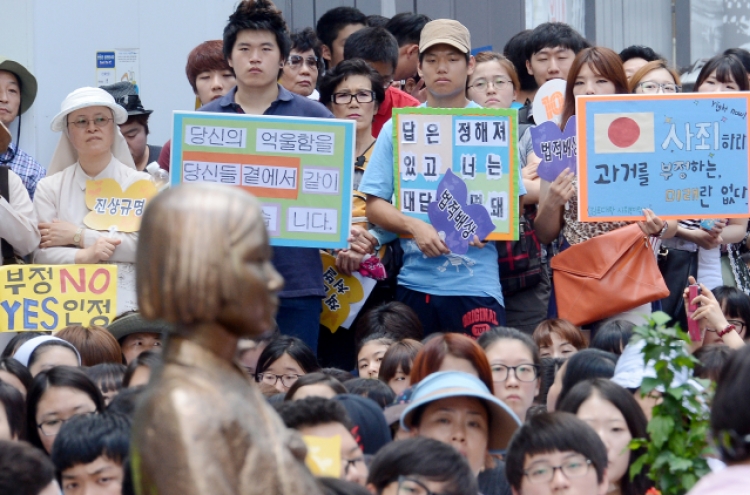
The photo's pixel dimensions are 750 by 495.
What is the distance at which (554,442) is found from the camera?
4547mm

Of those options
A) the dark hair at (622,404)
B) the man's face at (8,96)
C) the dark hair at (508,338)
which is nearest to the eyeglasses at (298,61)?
the man's face at (8,96)

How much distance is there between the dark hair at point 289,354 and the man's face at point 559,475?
7.69 ft

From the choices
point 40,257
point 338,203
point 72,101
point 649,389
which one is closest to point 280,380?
point 338,203

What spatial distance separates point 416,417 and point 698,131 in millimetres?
3617

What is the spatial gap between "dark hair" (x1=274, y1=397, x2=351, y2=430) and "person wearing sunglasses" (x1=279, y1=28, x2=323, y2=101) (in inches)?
204

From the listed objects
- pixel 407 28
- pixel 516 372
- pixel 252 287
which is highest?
pixel 407 28

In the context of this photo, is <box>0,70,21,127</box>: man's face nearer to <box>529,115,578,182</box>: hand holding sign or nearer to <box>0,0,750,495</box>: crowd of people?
<box>0,0,750,495</box>: crowd of people

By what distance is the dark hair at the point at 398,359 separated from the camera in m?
6.41

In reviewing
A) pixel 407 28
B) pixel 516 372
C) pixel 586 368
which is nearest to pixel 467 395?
pixel 586 368

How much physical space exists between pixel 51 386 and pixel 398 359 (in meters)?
1.79

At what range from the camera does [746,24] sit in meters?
13.7

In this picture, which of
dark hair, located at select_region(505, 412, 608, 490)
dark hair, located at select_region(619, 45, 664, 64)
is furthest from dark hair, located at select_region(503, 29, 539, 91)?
dark hair, located at select_region(505, 412, 608, 490)

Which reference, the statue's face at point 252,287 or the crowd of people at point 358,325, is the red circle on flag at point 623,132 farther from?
the statue's face at point 252,287

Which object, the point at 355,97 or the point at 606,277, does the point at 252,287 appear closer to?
the point at 606,277
